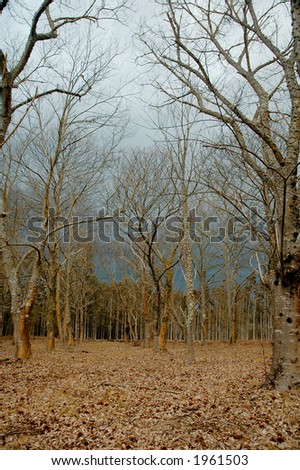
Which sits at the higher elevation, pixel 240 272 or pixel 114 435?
pixel 240 272

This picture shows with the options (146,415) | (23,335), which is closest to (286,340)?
(146,415)

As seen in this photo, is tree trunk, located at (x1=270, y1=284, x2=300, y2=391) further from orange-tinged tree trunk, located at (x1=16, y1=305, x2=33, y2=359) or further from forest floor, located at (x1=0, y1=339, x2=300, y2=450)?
orange-tinged tree trunk, located at (x1=16, y1=305, x2=33, y2=359)

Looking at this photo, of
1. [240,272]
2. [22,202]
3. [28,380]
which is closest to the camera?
[28,380]

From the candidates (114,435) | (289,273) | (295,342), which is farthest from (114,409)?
(289,273)

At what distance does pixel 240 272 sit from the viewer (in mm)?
24391

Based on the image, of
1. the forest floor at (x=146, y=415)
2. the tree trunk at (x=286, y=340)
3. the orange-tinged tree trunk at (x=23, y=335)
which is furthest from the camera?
the orange-tinged tree trunk at (x=23, y=335)

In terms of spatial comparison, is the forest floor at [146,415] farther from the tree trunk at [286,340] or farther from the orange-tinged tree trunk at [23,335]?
the orange-tinged tree trunk at [23,335]

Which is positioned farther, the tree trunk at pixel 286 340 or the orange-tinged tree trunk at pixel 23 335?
the orange-tinged tree trunk at pixel 23 335

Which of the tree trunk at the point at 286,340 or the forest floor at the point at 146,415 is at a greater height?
the tree trunk at the point at 286,340

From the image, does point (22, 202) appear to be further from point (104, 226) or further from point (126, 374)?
point (126, 374)

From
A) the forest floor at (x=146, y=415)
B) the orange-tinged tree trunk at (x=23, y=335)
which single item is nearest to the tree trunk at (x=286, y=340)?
the forest floor at (x=146, y=415)

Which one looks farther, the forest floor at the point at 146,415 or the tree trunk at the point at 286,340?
the tree trunk at the point at 286,340

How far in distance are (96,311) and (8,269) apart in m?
38.1

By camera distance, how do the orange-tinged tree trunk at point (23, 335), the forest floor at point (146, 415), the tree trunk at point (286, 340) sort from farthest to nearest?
the orange-tinged tree trunk at point (23, 335) < the tree trunk at point (286, 340) < the forest floor at point (146, 415)
